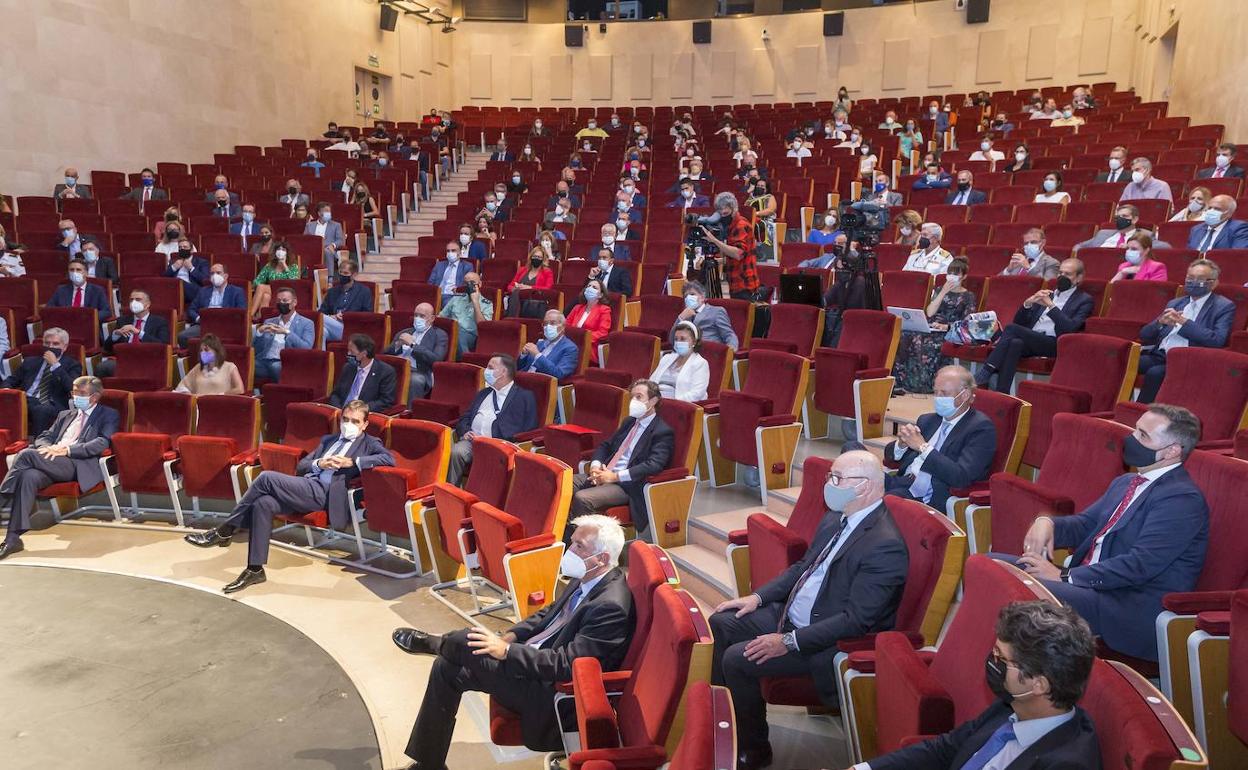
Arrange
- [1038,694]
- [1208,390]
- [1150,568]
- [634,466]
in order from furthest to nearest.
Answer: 1. [634,466]
2. [1208,390]
3. [1150,568]
4. [1038,694]

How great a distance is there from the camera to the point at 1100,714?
1.51 m

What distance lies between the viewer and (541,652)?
2.31 metres

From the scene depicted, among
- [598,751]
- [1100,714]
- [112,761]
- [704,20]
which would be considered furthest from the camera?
[704,20]

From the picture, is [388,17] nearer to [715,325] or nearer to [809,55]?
[809,55]

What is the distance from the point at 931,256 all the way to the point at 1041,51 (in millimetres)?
10800

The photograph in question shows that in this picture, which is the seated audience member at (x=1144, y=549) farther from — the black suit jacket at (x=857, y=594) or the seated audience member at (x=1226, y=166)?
the seated audience member at (x=1226, y=166)

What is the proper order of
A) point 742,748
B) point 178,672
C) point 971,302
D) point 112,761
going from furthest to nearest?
1. point 971,302
2. point 178,672
3. point 112,761
4. point 742,748

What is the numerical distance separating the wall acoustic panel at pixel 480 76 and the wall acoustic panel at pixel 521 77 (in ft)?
1.29

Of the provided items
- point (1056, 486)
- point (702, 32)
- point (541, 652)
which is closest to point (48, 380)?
point (541, 652)

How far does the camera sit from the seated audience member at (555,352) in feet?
16.6

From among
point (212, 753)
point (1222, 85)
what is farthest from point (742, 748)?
point (1222, 85)

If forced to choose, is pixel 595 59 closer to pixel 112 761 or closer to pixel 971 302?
pixel 971 302

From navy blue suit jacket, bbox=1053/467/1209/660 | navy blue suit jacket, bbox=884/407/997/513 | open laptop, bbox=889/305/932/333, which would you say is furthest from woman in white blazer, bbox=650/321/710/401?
navy blue suit jacket, bbox=1053/467/1209/660

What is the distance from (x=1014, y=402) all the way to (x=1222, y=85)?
25.3 feet
